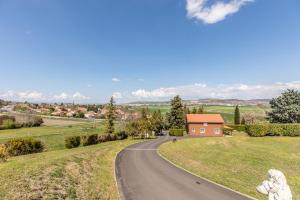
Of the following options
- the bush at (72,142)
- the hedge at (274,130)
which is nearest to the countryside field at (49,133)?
the bush at (72,142)

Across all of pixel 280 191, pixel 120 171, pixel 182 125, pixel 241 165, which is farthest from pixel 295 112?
pixel 280 191

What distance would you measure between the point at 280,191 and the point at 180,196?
10.8 m

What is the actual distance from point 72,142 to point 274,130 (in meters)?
50.7

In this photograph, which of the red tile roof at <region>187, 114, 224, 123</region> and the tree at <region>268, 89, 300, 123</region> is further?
the red tile roof at <region>187, 114, 224, 123</region>

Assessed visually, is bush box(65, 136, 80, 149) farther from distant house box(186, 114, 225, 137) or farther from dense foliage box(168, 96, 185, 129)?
dense foliage box(168, 96, 185, 129)

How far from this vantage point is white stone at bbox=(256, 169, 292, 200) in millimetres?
6873

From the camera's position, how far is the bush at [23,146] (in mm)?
32312

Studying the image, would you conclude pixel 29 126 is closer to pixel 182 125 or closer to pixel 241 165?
pixel 182 125

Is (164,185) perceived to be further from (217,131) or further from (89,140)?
(217,131)

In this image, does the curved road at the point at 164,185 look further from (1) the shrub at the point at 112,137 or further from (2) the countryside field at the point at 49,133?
(1) the shrub at the point at 112,137

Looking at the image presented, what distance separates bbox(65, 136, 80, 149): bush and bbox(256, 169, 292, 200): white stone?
40.8 meters

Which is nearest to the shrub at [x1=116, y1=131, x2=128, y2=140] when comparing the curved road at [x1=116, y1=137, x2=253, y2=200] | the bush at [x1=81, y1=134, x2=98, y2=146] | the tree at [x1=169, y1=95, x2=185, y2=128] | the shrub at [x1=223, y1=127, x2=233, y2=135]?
the bush at [x1=81, y1=134, x2=98, y2=146]

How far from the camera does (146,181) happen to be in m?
20.6

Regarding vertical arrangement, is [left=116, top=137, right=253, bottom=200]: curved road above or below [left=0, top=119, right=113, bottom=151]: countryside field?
above
